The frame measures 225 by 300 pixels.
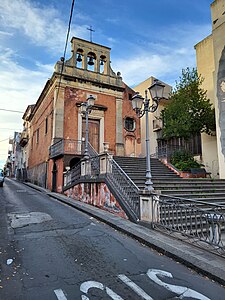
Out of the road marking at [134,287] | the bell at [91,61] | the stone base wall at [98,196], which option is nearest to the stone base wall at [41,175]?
the stone base wall at [98,196]

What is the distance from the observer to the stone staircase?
8.49 metres

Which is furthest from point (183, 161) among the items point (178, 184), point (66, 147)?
point (66, 147)

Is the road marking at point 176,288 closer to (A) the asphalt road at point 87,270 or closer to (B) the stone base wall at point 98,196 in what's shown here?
(A) the asphalt road at point 87,270

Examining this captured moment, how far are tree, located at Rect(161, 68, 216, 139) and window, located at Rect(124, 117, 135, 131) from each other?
555 centimetres

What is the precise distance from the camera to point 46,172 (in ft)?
59.4

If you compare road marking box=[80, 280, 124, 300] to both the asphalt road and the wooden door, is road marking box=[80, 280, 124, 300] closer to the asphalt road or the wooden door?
the asphalt road

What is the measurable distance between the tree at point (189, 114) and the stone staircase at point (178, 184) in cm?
276

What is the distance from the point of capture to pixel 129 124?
19703mm

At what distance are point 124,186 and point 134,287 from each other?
476 cm

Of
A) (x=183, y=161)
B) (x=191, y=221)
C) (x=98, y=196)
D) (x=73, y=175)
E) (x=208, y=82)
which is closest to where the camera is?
(x=191, y=221)

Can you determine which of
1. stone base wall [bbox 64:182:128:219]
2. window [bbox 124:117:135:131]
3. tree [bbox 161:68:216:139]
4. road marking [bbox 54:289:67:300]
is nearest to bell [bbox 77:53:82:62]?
window [bbox 124:117:135:131]

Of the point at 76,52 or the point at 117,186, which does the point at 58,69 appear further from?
the point at 117,186

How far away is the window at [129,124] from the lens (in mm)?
19447

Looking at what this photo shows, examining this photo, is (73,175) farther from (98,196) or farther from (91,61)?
(91,61)
